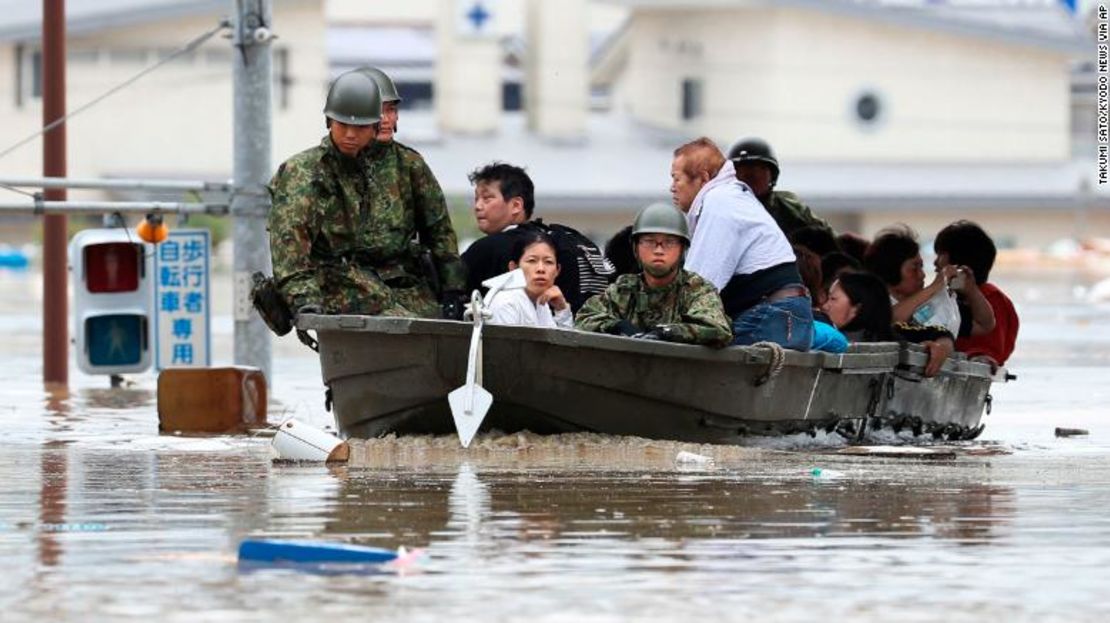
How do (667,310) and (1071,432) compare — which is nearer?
(667,310)

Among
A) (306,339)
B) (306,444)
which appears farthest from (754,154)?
(306,444)

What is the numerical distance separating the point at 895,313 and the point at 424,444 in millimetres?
4343

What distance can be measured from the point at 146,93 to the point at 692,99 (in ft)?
56.2

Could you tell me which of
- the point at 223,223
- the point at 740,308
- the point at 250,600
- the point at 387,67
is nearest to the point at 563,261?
the point at 740,308

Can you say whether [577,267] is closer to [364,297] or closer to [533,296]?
[533,296]

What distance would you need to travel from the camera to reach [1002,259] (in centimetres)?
8225

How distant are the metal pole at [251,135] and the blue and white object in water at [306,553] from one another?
10894 mm

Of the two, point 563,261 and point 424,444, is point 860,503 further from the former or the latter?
point 563,261

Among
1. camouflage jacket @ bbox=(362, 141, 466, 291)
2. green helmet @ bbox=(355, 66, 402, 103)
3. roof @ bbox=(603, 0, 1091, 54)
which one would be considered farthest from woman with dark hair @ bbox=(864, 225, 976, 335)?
roof @ bbox=(603, 0, 1091, 54)

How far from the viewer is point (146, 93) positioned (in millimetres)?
84938

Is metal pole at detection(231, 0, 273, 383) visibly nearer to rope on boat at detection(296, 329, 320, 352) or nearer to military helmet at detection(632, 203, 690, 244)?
rope on boat at detection(296, 329, 320, 352)

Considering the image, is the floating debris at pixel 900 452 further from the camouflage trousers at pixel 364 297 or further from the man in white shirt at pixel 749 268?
the camouflage trousers at pixel 364 297

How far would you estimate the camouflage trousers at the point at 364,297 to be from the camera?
15516 millimetres

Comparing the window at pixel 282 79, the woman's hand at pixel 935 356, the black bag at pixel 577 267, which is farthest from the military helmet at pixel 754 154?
the window at pixel 282 79
